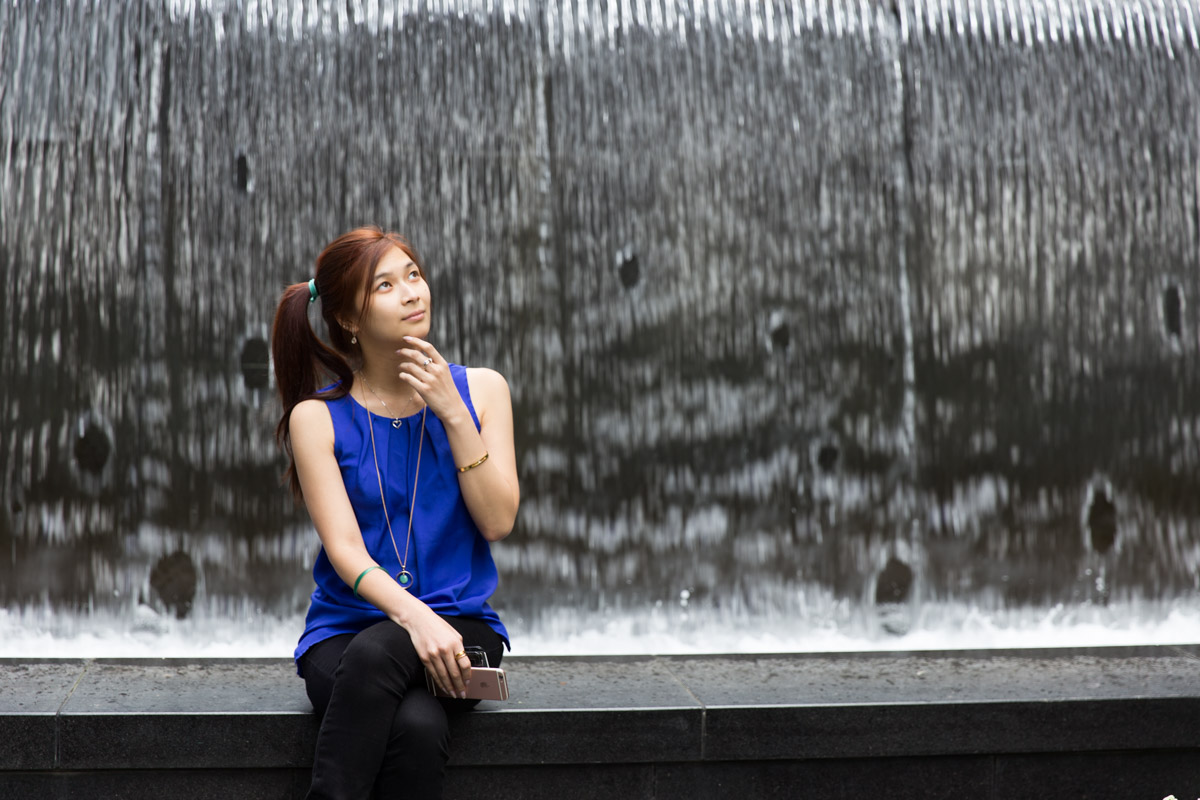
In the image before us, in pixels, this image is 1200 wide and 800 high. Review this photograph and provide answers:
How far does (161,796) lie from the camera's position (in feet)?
9.08

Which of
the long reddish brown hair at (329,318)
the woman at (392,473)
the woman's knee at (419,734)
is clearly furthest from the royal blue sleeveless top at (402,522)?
the woman's knee at (419,734)

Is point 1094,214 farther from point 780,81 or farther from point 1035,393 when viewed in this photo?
point 780,81

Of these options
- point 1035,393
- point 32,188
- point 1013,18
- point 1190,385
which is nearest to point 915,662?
point 1035,393

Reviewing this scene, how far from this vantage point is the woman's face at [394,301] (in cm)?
270

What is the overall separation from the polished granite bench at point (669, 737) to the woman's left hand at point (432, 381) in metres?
0.75

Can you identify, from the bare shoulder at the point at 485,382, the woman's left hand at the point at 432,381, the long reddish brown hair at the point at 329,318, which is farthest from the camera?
the bare shoulder at the point at 485,382

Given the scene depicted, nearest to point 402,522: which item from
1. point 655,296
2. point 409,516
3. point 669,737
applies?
point 409,516

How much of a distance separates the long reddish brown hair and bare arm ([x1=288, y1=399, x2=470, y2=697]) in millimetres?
71

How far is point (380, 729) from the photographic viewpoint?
7.84ft

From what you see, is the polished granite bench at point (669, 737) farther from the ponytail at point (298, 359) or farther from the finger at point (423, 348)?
the finger at point (423, 348)

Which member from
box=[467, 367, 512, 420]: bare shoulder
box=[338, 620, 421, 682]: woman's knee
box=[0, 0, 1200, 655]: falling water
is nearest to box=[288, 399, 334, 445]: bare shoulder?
box=[467, 367, 512, 420]: bare shoulder

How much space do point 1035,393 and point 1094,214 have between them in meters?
0.78

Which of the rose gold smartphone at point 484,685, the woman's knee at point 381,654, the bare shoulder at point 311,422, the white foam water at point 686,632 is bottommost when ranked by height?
the white foam water at point 686,632

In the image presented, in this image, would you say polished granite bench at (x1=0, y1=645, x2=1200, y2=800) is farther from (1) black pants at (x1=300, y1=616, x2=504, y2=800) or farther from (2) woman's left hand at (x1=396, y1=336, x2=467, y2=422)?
(2) woman's left hand at (x1=396, y1=336, x2=467, y2=422)
